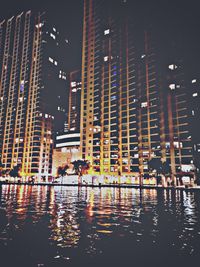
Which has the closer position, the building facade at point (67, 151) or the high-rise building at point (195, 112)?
the high-rise building at point (195, 112)

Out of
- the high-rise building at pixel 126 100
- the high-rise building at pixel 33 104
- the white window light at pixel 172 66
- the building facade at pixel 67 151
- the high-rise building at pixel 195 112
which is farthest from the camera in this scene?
the high-rise building at pixel 33 104

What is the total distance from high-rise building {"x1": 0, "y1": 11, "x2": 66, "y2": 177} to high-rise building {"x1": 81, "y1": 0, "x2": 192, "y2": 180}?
36.7 metres

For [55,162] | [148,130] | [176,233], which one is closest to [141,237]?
[176,233]

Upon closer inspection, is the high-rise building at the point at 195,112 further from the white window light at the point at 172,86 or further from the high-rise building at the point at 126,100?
the white window light at the point at 172,86

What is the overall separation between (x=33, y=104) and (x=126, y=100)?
72.5 m

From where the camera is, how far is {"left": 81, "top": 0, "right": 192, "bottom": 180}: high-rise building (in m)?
124

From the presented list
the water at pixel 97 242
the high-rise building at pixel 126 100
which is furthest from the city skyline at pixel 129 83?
the water at pixel 97 242

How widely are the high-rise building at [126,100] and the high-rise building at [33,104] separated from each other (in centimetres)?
3669

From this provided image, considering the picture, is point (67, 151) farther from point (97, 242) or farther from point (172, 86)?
point (97, 242)

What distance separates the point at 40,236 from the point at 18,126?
582 ft

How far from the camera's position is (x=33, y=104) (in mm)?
177000

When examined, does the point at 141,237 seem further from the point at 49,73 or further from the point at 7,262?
the point at 49,73

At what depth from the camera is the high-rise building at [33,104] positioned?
170875 mm

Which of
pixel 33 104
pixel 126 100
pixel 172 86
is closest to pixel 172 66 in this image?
pixel 172 86
